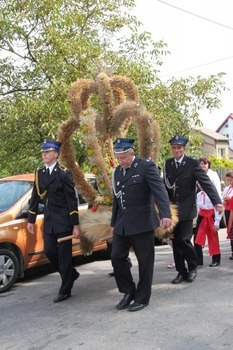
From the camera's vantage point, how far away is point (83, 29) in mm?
10570

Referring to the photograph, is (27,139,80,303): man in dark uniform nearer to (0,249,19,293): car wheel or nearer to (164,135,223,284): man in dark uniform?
(0,249,19,293): car wheel

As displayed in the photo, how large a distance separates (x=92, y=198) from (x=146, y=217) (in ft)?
3.75

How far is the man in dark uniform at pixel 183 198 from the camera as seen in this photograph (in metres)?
5.90

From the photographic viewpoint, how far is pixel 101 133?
19.6 feet

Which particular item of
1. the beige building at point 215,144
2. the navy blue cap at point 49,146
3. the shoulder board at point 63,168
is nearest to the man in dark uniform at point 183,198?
the shoulder board at point 63,168

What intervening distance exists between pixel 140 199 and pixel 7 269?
2.28 meters

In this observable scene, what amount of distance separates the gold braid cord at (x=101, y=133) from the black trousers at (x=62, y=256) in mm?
258

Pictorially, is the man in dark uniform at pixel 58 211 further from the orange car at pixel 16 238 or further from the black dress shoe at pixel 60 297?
the orange car at pixel 16 238

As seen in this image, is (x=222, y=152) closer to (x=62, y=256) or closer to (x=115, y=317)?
(x=62, y=256)

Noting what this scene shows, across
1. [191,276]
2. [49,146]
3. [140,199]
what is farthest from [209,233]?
[49,146]

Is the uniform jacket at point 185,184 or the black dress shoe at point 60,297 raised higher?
the uniform jacket at point 185,184

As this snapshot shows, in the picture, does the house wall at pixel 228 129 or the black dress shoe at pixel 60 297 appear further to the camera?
the house wall at pixel 228 129

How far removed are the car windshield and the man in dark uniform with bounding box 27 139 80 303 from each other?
112 cm

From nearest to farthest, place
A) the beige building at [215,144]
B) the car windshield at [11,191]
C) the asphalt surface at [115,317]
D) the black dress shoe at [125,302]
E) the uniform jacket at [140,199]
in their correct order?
the asphalt surface at [115,317]
the uniform jacket at [140,199]
the black dress shoe at [125,302]
the car windshield at [11,191]
the beige building at [215,144]
